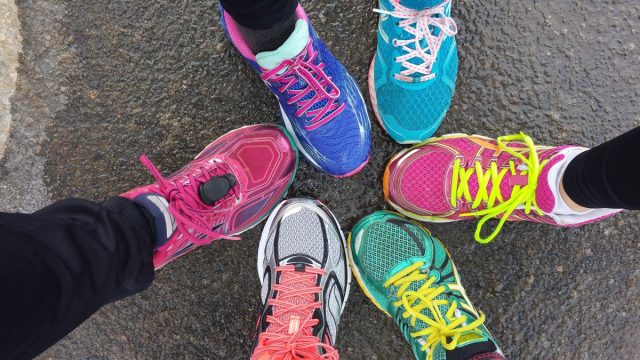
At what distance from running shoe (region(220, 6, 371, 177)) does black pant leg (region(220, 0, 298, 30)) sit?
0.20m

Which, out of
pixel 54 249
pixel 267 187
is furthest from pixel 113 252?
pixel 267 187

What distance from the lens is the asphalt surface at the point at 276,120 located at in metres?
1.29

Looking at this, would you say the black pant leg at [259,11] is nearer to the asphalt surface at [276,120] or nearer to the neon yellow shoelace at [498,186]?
the asphalt surface at [276,120]

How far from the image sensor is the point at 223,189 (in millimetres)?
1070

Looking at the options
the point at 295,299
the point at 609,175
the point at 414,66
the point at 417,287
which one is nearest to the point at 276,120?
the point at 414,66

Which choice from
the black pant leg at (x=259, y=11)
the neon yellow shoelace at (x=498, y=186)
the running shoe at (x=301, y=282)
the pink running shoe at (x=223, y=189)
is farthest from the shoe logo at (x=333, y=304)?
the black pant leg at (x=259, y=11)

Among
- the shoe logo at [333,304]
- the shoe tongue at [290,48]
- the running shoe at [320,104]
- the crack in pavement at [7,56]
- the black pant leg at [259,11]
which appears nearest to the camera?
the black pant leg at [259,11]

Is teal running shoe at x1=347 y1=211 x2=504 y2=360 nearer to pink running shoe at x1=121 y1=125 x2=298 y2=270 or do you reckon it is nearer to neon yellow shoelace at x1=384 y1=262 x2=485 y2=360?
neon yellow shoelace at x1=384 y1=262 x2=485 y2=360

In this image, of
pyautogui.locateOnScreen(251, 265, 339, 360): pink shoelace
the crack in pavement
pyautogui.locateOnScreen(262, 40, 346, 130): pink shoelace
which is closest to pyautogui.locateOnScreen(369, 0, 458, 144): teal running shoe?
pyautogui.locateOnScreen(262, 40, 346, 130): pink shoelace

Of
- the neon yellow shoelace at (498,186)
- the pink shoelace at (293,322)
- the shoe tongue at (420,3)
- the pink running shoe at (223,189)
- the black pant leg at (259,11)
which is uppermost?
the black pant leg at (259,11)

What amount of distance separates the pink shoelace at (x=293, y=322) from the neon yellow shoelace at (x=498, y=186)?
49cm

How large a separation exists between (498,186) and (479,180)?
0.18ft

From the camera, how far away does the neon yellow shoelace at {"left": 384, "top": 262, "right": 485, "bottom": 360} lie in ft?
3.75

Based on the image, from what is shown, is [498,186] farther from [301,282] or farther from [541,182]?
[301,282]
